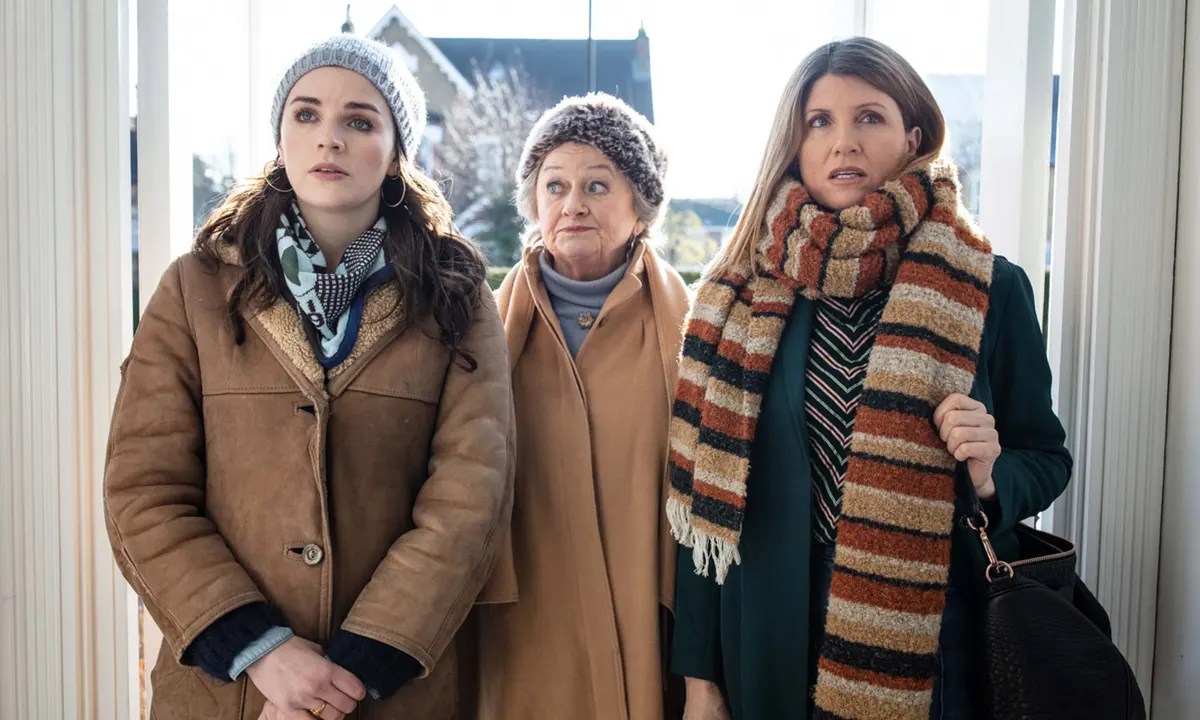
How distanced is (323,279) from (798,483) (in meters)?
0.81

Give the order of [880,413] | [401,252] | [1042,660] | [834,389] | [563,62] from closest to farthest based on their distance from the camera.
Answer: [1042,660] → [880,413] → [834,389] → [401,252] → [563,62]

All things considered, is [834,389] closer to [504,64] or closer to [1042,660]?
[1042,660]

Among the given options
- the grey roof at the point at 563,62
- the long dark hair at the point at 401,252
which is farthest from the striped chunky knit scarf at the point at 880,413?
the grey roof at the point at 563,62

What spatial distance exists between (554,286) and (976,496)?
34.2 inches

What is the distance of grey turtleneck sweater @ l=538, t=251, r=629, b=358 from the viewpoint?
1769 millimetres

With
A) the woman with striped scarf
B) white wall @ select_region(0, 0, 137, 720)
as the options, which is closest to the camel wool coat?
the woman with striped scarf

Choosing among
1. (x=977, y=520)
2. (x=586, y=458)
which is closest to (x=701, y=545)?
(x=586, y=458)

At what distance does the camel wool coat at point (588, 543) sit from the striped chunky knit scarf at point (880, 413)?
0.20 m

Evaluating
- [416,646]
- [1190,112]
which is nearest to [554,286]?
[416,646]

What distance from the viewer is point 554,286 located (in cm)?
179

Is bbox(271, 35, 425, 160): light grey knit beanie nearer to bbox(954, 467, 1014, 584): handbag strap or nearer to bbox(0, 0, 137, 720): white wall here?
bbox(0, 0, 137, 720): white wall

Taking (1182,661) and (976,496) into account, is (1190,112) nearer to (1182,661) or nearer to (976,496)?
(976,496)

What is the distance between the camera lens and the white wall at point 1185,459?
1590 millimetres

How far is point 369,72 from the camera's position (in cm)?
150
